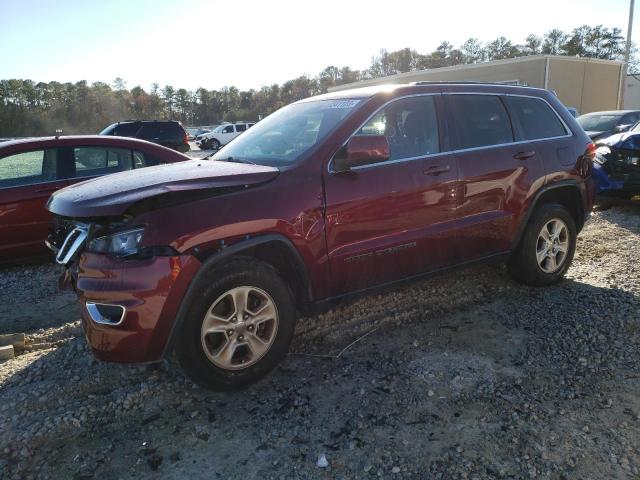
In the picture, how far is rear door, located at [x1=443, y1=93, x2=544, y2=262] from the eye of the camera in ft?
13.2

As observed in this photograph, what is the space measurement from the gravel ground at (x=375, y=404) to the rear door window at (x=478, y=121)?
1.41 meters

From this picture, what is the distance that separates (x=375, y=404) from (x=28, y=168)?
5.01 metres

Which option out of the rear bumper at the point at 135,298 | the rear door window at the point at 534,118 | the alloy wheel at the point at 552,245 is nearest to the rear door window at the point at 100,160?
the rear bumper at the point at 135,298

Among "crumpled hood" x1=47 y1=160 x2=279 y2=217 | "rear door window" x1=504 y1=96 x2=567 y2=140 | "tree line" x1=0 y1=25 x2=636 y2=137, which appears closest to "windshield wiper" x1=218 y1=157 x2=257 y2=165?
"crumpled hood" x1=47 y1=160 x2=279 y2=217

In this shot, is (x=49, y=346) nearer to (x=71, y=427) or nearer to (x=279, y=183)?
(x=71, y=427)

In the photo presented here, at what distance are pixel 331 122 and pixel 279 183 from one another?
0.73m

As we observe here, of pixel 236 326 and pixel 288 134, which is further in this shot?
pixel 288 134

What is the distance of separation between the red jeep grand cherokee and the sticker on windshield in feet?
0.12

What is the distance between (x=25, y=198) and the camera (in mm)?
5605

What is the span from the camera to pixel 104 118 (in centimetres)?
6812

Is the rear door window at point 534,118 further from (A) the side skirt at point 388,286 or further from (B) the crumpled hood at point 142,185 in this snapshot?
(B) the crumpled hood at point 142,185

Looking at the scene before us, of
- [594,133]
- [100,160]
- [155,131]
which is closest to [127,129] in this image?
[155,131]

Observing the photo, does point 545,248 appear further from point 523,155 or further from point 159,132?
point 159,132

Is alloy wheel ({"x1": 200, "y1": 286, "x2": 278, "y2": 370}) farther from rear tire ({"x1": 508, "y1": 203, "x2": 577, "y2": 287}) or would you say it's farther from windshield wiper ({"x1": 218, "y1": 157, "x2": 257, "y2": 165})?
rear tire ({"x1": 508, "y1": 203, "x2": 577, "y2": 287})
